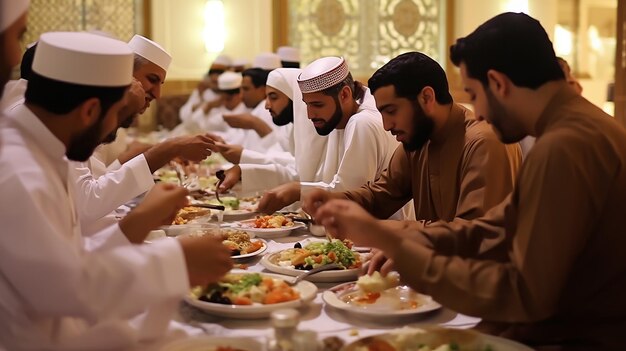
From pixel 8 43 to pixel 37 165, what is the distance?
0.99 ft

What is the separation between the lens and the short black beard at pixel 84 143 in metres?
1.95

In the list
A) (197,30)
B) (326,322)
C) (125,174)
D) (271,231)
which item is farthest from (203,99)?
(326,322)

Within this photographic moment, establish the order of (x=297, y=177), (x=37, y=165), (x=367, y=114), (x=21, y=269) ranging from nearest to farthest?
(x=21, y=269) < (x=37, y=165) < (x=367, y=114) < (x=297, y=177)

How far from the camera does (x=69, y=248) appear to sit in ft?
5.50

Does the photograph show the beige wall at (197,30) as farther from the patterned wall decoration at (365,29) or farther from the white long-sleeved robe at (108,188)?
the white long-sleeved robe at (108,188)

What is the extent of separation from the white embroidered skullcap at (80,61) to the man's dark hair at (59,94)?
15 mm

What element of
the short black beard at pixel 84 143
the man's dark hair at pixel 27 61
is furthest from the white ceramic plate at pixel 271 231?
the short black beard at pixel 84 143

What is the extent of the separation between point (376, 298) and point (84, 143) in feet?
3.19

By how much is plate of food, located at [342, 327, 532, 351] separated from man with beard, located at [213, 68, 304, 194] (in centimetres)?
238

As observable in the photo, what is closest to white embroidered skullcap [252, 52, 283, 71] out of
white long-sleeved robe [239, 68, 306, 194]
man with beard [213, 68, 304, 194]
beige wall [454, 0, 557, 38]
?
white long-sleeved robe [239, 68, 306, 194]

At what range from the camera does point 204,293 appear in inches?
85.0

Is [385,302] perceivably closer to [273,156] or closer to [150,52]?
[150,52]

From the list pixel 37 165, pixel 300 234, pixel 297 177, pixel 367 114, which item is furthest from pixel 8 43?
pixel 297 177

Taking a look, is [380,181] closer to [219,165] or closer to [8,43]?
[8,43]
